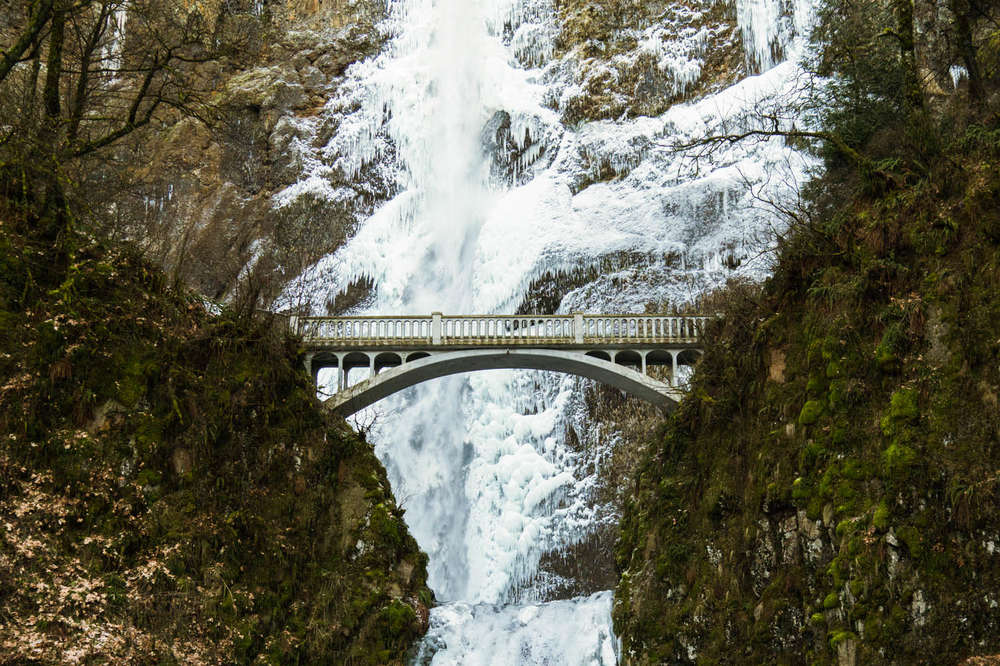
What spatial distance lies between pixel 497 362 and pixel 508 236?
454 inches

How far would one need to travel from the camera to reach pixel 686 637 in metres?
15.2

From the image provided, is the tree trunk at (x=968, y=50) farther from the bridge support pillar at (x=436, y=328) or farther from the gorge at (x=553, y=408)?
the bridge support pillar at (x=436, y=328)

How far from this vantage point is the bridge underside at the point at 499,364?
805 inches

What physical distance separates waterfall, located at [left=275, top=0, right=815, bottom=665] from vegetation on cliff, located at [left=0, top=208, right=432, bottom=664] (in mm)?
2731

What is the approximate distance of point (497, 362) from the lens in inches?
847

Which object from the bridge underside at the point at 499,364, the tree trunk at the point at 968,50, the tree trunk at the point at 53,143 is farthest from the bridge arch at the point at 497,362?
the tree trunk at the point at 968,50

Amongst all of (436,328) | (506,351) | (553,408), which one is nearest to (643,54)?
(553,408)

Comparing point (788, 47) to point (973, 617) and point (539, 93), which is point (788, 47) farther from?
point (973, 617)

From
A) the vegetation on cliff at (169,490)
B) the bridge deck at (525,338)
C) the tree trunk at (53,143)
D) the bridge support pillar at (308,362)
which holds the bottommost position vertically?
the vegetation on cliff at (169,490)

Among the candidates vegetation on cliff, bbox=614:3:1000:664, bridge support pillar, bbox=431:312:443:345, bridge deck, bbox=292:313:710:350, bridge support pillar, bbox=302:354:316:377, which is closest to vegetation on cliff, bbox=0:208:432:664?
bridge support pillar, bbox=302:354:316:377

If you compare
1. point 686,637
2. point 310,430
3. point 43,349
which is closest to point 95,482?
point 43,349

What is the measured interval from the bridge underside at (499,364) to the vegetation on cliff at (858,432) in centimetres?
201

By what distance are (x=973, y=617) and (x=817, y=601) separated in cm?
257

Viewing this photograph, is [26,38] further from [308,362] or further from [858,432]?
[858,432]
